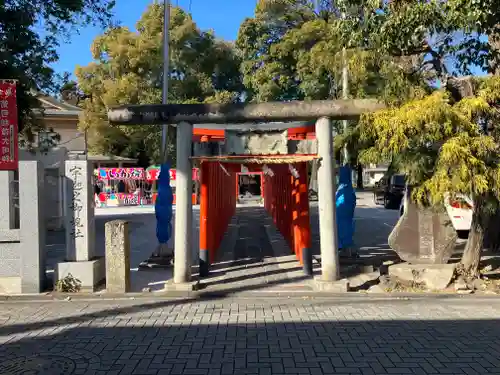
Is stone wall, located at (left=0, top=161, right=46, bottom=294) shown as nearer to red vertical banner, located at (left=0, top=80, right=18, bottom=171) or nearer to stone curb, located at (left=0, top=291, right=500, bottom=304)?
stone curb, located at (left=0, top=291, right=500, bottom=304)

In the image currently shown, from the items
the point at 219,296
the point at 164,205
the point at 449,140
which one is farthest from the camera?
the point at 164,205

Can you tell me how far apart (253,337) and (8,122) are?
558 centimetres

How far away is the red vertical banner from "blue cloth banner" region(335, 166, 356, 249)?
6.07m

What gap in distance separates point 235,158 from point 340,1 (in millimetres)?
3058

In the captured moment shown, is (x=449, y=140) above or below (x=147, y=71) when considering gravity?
below

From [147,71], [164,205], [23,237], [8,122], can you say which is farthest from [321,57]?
[147,71]

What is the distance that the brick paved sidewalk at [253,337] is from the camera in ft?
15.0

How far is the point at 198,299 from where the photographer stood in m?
7.39

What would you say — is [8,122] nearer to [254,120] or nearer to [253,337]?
[254,120]

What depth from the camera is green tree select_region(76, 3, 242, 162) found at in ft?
95.7

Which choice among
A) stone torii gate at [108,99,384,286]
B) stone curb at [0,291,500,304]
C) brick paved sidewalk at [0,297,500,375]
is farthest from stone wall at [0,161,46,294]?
stone torii gate at [108,99,384,286]

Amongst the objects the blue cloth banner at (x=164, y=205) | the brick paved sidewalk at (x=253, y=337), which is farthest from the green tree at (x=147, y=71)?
the brick paved sidewalk at (x=253, y=337)

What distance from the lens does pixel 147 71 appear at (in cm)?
3020

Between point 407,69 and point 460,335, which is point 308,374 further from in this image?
point 407,69
